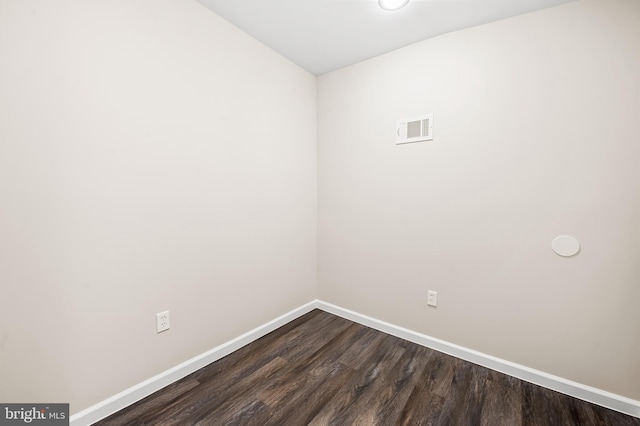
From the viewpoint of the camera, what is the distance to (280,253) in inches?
92.3

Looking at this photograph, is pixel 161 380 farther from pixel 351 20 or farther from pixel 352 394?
pixel 351 20

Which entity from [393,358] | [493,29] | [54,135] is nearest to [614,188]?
[493,29]

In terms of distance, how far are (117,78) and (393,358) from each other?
248 centimetres

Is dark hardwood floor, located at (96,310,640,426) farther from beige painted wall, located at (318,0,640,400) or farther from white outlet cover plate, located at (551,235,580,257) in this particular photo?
white outlet cover plate, located at (551,235,580,257)

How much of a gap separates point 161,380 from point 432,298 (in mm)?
1951

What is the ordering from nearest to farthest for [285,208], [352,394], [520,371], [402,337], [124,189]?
[124,189] → [352,394] → [520,371] → [402,337] → [285,208]

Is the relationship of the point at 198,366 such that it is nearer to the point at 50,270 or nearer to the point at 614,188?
the point at 50,270

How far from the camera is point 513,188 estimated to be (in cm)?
172

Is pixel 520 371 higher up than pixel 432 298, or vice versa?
pixel 432 298

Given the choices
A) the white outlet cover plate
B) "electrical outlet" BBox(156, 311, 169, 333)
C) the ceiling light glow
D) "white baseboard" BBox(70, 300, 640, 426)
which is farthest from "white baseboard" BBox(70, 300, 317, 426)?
the ceiling light glow

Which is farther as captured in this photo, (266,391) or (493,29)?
(493,29)

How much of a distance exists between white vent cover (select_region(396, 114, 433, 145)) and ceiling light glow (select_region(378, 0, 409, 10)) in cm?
74

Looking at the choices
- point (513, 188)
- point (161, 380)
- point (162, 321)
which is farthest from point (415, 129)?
point (161, 380)

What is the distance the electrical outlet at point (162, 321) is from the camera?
1565 mm
